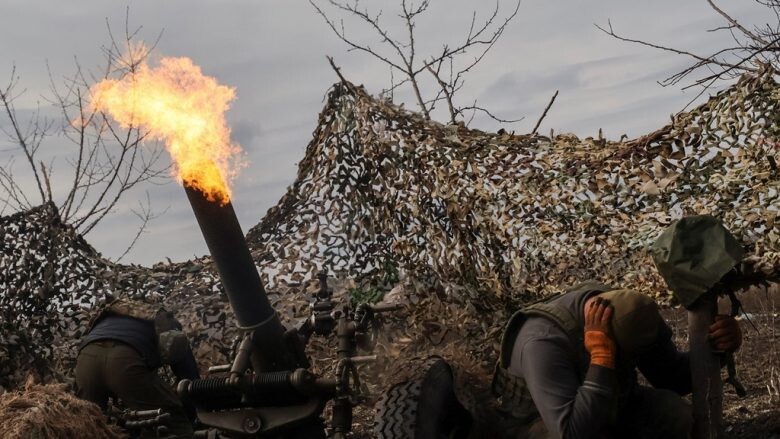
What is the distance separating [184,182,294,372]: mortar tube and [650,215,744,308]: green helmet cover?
2648 millimetres

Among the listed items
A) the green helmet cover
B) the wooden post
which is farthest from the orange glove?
the wooden post

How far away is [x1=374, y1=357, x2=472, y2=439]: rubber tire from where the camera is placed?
195 inches

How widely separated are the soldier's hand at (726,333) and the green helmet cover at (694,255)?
19 centimetres

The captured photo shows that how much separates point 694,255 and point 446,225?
302cm

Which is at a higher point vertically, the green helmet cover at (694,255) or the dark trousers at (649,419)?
the green helmet cover at (694,255)

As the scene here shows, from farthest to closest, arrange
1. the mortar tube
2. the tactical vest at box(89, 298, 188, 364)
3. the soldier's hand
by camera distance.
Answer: the tactical vest at box(89, 298, 188, 364)
the mortar tube
the soldier's hand

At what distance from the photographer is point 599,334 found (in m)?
4.38

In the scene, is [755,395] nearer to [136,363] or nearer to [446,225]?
[446,225]

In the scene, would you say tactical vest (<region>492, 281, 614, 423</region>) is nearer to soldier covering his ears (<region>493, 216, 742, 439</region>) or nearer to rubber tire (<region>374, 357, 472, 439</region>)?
soldier covering his ears (<region>493, 216, 742, 439</region>)

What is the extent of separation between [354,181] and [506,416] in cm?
377

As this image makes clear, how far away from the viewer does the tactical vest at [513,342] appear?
4613mm

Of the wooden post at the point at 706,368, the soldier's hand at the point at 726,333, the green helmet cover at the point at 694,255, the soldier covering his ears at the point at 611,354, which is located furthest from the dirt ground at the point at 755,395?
the green helmet cover at the point at 694,255

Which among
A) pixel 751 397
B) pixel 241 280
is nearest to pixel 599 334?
pixel 241 280

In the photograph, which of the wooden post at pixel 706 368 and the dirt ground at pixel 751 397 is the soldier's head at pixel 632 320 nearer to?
the wooden post at pixel 706 368
